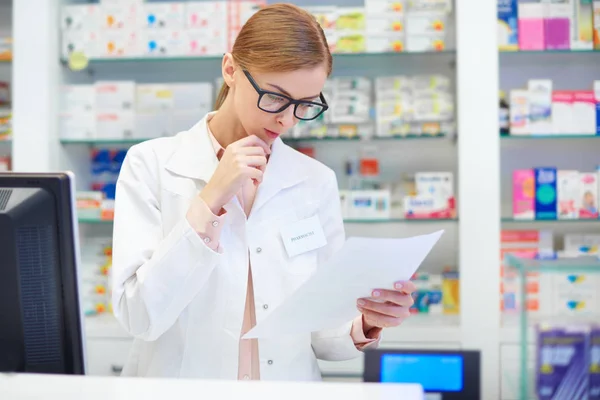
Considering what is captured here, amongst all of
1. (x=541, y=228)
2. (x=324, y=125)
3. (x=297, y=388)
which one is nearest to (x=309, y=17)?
(x=297, y=388)

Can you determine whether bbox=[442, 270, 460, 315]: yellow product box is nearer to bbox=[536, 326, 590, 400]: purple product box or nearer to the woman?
the woman

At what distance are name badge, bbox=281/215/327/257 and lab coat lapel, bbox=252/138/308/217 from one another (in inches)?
3.9

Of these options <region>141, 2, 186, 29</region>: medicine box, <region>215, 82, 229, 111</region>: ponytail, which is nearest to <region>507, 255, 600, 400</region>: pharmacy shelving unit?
<region>215, 82, 229, 111</region>: ponytail

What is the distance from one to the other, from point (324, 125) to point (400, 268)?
7.02ft

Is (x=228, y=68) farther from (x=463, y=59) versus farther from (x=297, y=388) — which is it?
(x=463, y=59)

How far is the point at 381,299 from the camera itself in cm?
146

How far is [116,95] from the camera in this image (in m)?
3.41

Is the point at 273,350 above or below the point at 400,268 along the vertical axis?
below

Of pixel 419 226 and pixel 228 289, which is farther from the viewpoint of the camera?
pixel 419 226

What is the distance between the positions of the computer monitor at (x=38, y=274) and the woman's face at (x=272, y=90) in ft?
Result: 1.64

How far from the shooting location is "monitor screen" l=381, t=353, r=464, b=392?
0.90 meters

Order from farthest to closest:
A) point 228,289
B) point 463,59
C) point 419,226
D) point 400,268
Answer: point 419,226 < point 463,59 < point 228,289 < point 400,268

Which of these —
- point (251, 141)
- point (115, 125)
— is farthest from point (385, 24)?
point (251, 141)

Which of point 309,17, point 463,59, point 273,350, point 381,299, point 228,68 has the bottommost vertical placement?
point 273,350
